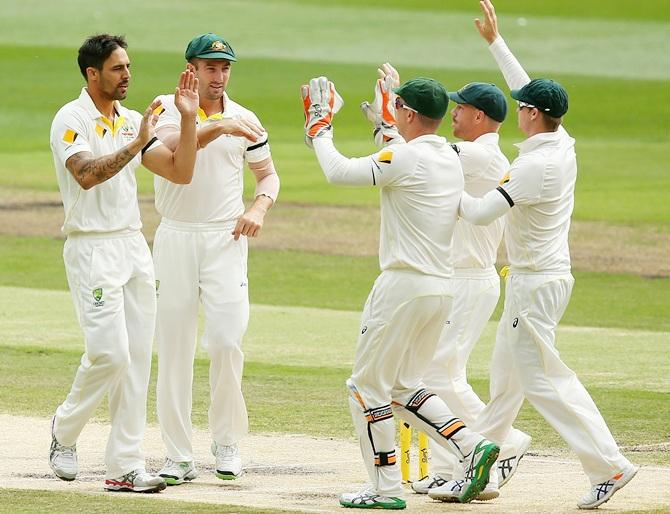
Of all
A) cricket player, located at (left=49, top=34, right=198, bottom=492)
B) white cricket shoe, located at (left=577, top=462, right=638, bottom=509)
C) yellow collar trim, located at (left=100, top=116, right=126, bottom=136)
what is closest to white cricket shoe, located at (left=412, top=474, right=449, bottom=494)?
white cricket shoe, located at (left=577, top=462, right=638, bottom=509)

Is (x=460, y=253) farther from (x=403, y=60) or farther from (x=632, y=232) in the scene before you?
(x=403, y=60)

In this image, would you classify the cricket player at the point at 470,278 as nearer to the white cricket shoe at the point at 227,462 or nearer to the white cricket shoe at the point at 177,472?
the white cricket shoe at the point at 227,462

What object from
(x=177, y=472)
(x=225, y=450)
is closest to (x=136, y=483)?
(x=177, y=472)

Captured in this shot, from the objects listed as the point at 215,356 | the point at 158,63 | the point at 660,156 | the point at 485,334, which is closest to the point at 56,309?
the point at 485,334

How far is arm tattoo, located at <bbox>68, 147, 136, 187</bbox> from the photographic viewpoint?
833 centimetres

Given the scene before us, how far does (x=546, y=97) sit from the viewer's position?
335 inches

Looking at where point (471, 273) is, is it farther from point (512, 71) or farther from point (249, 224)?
point (249, 224)

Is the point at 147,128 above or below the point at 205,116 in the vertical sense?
below

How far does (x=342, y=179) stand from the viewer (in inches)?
321

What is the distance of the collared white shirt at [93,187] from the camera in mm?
8586

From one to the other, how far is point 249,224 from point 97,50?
1.25 meters

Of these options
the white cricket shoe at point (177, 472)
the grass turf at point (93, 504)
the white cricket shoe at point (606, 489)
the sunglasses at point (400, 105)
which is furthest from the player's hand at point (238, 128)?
the white cricket shoe at point (606, 489)

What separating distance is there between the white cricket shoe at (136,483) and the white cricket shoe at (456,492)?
146 cm

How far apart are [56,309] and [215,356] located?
295 inches
